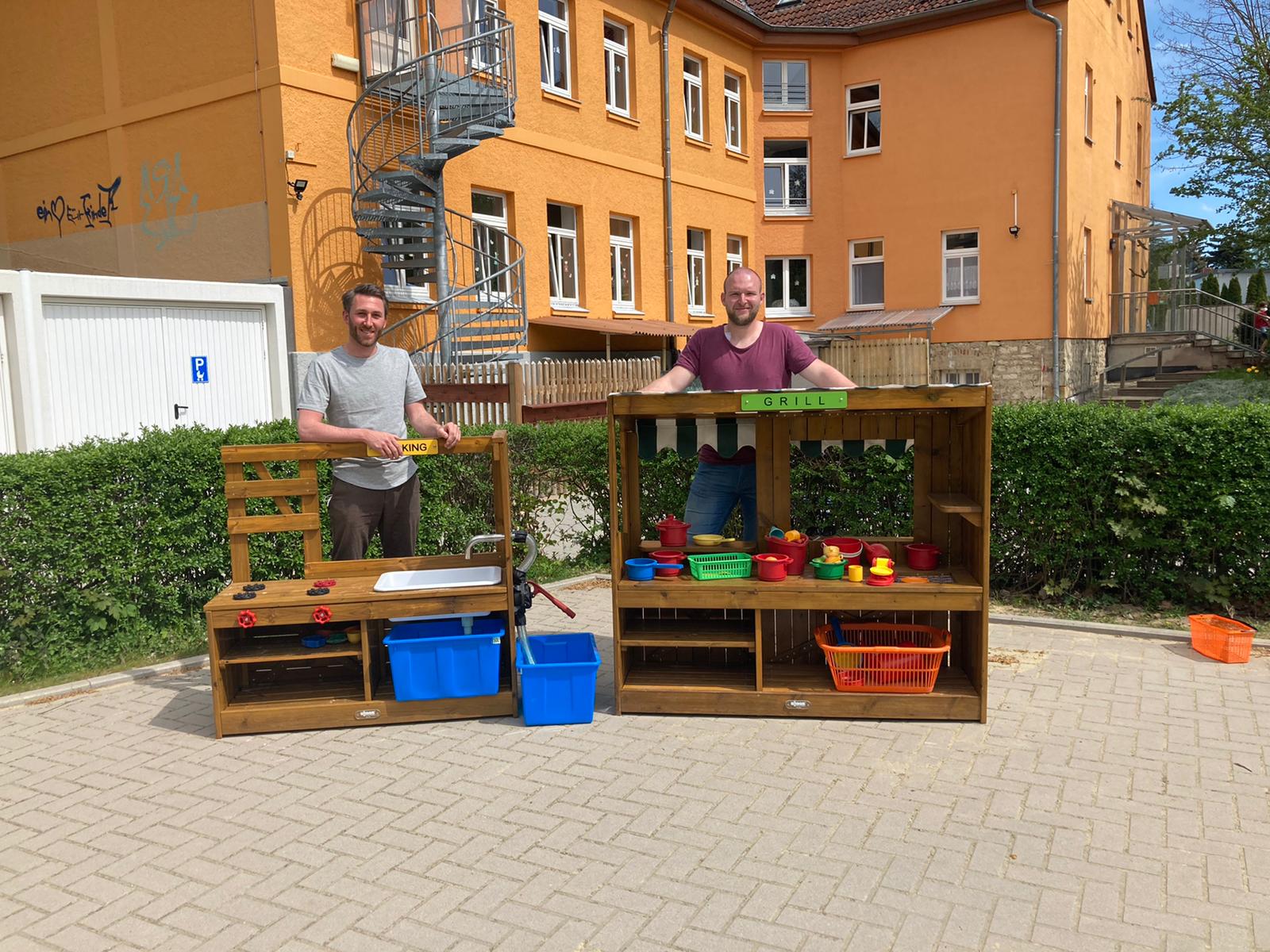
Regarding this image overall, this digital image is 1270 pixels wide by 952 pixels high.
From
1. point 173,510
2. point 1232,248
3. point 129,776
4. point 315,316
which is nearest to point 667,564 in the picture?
point 129,776

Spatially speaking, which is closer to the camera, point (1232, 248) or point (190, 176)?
point (190, 176)

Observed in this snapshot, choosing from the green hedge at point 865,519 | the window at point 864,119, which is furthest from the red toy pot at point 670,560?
the window at point 864,119

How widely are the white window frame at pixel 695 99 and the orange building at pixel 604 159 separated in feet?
0.26

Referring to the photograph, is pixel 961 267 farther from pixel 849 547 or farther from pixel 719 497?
pixel 849 547

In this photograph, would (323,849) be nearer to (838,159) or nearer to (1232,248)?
(838,159)

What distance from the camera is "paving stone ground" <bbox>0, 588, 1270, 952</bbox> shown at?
341 centimetres

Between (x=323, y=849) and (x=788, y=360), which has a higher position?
(x=788, y=360)

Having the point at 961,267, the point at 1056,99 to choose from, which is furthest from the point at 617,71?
the point at 1056,99

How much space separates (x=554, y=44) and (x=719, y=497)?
14.2 m

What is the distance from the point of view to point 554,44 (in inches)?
706

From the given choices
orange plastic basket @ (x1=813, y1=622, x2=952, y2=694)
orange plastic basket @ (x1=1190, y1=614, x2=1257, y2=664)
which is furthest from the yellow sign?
orange plastic basket @ (x1=1190, y1=614, x2=1257, y2=664)

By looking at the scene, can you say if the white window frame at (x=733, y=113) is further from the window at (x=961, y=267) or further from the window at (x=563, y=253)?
the window at (x=563, y=253)

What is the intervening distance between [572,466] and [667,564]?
326 cm

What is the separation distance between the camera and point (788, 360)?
5.78 meters
